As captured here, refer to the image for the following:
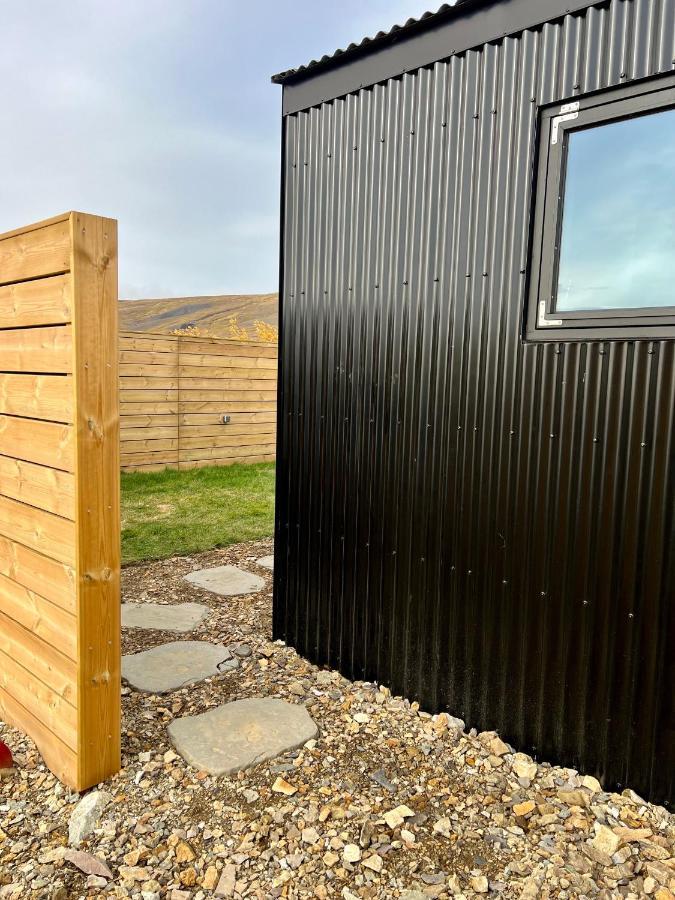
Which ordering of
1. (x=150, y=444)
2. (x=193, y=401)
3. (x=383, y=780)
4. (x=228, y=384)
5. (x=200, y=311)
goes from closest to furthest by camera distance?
(x=383, y=780)
(x=150, y=444)
(x=193, y=401)
(x=228, y=384)
(x=200, y=311)

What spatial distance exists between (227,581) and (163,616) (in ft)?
2.65

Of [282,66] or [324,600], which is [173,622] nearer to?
[324,600]

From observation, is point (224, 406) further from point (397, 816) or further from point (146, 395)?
point (397, 816)

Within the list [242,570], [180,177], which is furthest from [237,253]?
[242,570]

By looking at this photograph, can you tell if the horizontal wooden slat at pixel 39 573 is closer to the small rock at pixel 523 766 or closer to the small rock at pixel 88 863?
the small rock at pixel 88 863

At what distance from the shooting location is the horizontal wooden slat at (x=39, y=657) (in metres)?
2.16

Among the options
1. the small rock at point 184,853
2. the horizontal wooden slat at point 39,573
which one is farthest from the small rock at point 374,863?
the horizontal wooden slat at point 39,573

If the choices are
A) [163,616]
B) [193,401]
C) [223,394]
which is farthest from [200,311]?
[163,616]

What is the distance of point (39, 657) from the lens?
7.70 feet

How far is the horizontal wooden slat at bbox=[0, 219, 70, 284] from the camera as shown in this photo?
1975 millimetres

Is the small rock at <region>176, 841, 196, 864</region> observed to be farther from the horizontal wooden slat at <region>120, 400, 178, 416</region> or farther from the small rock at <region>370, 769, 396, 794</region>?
the horizontal wooden slat at <region>120, 400, 178, 416</region>

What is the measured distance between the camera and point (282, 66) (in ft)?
10.6

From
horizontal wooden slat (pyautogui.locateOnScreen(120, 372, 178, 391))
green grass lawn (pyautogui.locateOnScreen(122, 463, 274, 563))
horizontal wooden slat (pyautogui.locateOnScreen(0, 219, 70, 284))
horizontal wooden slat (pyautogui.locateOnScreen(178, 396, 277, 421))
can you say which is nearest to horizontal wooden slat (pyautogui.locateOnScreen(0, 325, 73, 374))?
horizontal wooden slat (pyautogui.locateOnScreen(0, 219, 70, 284))

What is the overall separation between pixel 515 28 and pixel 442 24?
39 cm
